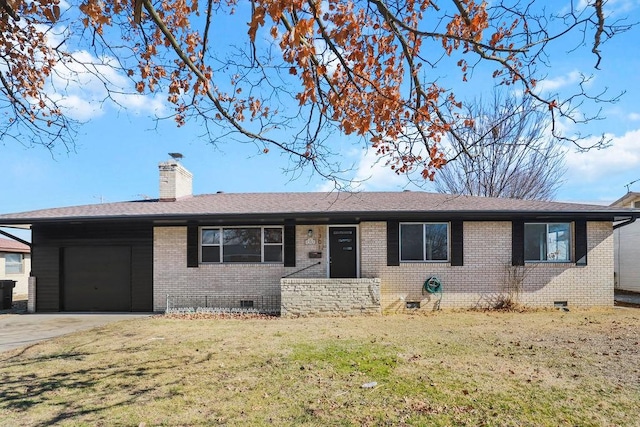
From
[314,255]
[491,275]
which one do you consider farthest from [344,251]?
[491,275]

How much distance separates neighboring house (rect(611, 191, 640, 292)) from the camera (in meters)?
16.6

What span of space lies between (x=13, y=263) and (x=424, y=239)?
20.4 m

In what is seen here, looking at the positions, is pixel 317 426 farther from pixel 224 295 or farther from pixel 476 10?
pixel 224 295

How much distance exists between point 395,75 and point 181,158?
33.9 ft

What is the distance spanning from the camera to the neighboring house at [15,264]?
758 inches

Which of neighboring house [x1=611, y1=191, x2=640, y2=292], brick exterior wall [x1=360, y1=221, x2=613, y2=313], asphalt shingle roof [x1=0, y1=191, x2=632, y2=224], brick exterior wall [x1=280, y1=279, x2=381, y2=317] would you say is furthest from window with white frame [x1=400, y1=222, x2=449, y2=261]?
neighboring house [x1=611, y1=191, x2=640, y2=292]

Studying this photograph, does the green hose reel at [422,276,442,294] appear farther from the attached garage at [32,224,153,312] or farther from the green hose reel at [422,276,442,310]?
Result: the attached garage at [32,224,153,312]

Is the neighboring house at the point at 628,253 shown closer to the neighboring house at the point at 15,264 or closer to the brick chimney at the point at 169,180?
the brick chimney at the point at 169,180

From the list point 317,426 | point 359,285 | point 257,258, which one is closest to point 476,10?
point 317,426

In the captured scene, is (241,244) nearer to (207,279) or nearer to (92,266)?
(207,279)

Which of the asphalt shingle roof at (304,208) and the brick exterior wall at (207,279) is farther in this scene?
the brick exterior wall at (207,279)

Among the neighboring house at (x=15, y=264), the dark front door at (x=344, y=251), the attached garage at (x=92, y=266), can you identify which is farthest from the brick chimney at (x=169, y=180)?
the neighboring house at (x=15, y=264)

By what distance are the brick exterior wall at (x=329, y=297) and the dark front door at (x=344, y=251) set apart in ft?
4.10

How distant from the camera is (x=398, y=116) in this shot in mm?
5793
